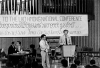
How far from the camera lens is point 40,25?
45.6ft

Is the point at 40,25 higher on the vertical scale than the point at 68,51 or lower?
higher

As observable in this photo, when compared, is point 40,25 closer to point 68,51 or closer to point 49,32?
point 49,32

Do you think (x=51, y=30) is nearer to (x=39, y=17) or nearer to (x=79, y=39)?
(x=39, y=17)

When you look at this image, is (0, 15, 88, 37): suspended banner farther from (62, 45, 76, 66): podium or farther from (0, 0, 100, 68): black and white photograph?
(62, 45, 76, 66): podium

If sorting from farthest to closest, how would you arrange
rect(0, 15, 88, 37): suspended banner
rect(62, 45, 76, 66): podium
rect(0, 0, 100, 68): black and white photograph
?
rect(0, 15, 88, 37): suspended banner
rect(0, 0, 100, 68): black and white photograph
rect(62, 45, 76, 66): podium

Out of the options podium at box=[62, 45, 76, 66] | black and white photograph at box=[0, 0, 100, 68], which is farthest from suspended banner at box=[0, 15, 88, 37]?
podium at box=[62, 45, 76, 66]

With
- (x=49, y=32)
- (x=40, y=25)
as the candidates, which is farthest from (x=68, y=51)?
(x=40, y=25)

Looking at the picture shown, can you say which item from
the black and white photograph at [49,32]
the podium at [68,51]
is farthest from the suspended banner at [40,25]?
the podium at [68,51]

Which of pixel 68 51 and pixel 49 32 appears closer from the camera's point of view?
pixel 68 51

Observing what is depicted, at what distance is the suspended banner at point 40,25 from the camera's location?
44.8ft

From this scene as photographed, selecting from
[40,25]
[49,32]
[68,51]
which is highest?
[40,25]

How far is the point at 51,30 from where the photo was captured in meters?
13.9

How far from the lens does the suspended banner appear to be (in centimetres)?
1366

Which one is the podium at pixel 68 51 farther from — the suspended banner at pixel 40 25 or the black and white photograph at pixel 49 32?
the suspended banner at pixel 40 25
